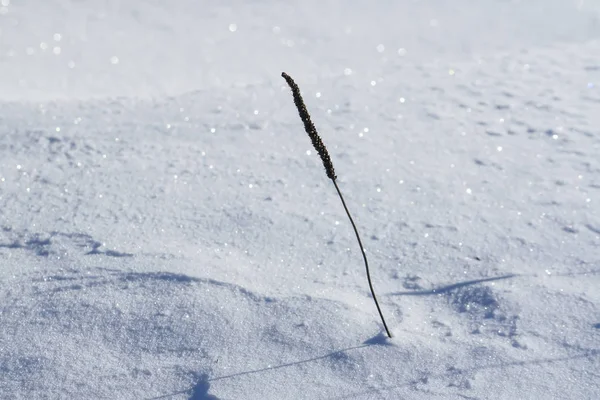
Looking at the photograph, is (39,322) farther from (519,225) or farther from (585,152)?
(585,152)

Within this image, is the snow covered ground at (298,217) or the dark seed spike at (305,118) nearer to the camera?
the dark seed spike at (305,118)

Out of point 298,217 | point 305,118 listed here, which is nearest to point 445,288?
point 298,217

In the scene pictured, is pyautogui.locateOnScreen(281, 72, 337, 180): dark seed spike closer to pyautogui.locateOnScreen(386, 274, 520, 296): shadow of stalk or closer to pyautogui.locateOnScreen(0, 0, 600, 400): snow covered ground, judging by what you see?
pyautogui.locateOnScreen(0, 0, 600, 400): snow covered ground

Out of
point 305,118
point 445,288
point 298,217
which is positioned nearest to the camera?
point 305,118

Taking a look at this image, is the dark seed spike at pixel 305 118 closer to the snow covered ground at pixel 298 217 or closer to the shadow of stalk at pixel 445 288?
the snow covered ground at pixel 298 217

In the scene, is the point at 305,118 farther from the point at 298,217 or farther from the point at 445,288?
the point at 298,217

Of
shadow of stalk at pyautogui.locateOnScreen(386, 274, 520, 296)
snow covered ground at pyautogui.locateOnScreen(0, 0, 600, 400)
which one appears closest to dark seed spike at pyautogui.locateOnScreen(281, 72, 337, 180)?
snow covered ground at pyautogui.locateOnScreen(0, 0, 600, 400)

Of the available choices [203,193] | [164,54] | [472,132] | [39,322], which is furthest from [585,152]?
[164,54]

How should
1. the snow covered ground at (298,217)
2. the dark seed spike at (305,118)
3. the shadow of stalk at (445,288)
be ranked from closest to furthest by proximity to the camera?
1. the dark seed spike at (305,118)
2. the snow covered ground at (298,217)
3. the shadow of stalk at (445,288)

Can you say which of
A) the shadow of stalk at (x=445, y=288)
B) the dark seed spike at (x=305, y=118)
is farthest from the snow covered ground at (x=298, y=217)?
the dark seed spike at (x=305, y=118)
